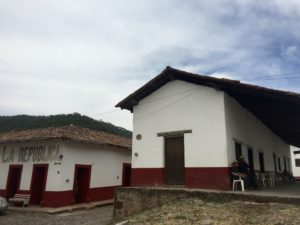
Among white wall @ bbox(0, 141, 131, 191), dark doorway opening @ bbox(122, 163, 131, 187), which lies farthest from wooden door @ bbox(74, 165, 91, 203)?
dark doorway opening @ bbox(122, 163, 131, 187)

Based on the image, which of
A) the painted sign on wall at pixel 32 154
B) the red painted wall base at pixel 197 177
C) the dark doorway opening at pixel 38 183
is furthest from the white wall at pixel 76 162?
the red painted wall base at pixel 197 177

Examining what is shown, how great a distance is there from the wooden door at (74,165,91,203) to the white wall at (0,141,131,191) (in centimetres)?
33

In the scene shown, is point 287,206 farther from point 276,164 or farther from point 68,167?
point 276,164

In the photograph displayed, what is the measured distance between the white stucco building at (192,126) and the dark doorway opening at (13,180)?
774 cm

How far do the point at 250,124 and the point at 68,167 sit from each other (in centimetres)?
968

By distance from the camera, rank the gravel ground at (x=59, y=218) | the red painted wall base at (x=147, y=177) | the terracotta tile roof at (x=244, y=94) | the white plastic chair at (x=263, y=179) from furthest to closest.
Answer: the white plastic chair at (x=263, y=179), the red painted wall base at (x=147, y=177), the gravel ground at (x=59, y=218), the terracotta tile roof at (x=244, y=94)

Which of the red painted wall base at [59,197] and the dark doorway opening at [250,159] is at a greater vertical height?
the dark doorway opening at [250,159]

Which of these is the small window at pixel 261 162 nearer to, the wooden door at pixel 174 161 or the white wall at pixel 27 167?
the wooden door at pixel 174 161

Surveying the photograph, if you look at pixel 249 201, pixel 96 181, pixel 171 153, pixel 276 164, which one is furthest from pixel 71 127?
pixel 276 164

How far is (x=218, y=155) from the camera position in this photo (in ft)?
32.4

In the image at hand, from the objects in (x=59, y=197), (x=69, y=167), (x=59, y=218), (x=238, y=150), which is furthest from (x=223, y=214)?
(x=69, y=167)

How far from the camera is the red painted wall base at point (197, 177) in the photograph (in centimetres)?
960

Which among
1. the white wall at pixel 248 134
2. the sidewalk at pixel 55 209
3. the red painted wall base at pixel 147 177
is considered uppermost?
the white wall at pixel 248 134

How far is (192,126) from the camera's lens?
10.8 m
